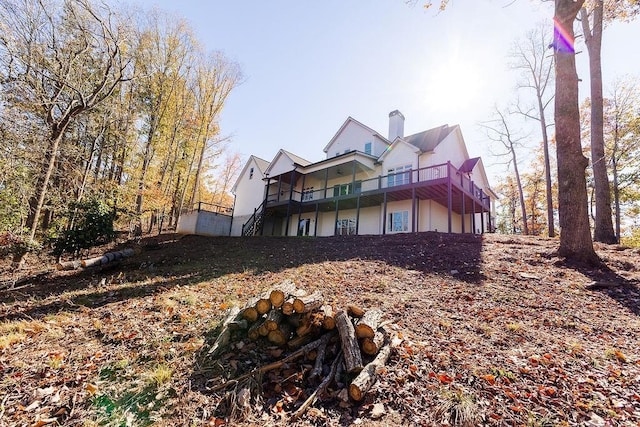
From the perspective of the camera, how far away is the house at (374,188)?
15.4m

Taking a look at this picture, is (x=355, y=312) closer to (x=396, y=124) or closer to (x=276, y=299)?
(x=276, y=299)

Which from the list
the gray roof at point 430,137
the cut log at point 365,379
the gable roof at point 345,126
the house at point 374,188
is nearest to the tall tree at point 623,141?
the house at point 374,188

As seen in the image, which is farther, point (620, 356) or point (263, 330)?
point (263, 330)

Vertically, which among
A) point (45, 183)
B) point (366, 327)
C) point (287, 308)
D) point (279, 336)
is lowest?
point (279, 336)

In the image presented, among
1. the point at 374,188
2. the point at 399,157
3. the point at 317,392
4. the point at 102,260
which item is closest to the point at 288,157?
the point at 374,188

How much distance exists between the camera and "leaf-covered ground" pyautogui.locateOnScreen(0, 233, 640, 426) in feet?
8.77

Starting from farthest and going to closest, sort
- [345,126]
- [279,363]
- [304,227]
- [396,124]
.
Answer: [304,227] → [345,126] → [396,124] → [279,363]

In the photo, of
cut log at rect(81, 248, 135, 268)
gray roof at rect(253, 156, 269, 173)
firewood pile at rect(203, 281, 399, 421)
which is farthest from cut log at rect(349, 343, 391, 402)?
gray roof at rect(253, 156, 269, 173)

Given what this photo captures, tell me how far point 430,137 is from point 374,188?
488 centimetres

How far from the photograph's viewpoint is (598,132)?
1117 cm

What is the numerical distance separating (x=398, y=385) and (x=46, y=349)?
14.6 feet

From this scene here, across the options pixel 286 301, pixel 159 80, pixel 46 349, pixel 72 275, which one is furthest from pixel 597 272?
pixel 159 80

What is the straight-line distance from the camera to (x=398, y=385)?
3029 mm

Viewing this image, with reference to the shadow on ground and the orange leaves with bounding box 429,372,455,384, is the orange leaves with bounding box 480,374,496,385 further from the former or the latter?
the shadow on ground
